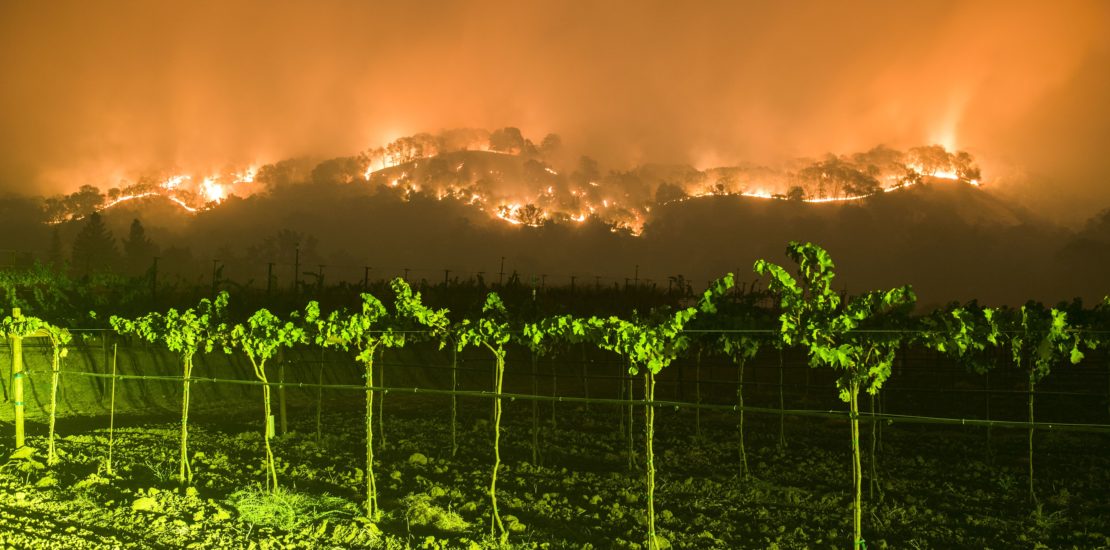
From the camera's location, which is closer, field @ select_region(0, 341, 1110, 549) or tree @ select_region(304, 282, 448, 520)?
field @ select_region(0, 341, 1110, 549)

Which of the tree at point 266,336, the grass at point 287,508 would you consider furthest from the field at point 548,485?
the tree at point 266,336

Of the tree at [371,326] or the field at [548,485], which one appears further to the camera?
the tree at [371,326]

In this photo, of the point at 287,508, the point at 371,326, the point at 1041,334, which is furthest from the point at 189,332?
the point at 1041,334

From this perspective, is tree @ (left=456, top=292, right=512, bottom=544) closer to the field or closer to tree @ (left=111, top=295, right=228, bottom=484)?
the field

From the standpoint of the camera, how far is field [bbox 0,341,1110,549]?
28.1ft

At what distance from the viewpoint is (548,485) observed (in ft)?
37.1

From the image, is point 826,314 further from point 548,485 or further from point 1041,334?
point 548,485

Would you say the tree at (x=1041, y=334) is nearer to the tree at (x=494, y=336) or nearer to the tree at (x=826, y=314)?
the tree at (x=826, y=314)

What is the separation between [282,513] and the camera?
30.5ft

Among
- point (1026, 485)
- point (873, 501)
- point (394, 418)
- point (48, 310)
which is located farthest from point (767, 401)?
point (48, 310)

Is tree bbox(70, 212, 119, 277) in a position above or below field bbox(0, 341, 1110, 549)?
above

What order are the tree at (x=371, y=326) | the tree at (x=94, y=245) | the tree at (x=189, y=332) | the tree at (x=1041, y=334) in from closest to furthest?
the tree at (x=1041, y=334) → the tree at (x=371, y=326) → the tree at (x=189, y=332) → the tree at (x=94, y=245)

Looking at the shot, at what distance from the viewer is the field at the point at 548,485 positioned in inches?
337

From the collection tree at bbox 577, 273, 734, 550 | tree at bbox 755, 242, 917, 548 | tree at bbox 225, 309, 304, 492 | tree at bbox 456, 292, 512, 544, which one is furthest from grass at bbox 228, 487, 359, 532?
tree at bbox 755, 242, 917, 548
